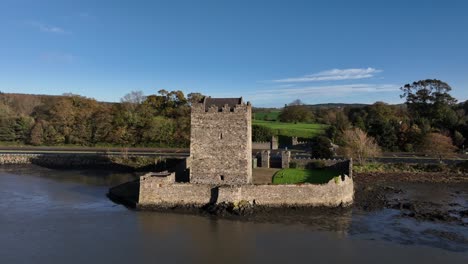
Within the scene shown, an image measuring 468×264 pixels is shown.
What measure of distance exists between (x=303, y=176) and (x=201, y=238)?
34.0 ft

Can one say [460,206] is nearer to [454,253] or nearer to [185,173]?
[454,253]

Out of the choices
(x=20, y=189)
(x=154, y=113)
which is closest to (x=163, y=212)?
(x=20, y=189)

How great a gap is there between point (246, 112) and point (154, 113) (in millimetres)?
33871

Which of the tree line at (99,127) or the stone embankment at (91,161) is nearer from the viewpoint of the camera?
the stone embankment at (91,161)

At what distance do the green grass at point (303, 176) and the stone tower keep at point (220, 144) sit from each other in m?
3.19

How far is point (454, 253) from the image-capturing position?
14.6m

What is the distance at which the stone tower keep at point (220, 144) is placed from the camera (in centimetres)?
2112

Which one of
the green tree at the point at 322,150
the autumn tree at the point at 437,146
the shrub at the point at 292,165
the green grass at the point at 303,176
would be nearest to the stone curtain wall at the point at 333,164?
the shrub at the point at 292,165

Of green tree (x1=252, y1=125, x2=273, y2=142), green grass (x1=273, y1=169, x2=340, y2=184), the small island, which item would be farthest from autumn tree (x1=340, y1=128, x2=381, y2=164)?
green tree (x1=252, y1=125, x2=273, y2=142)

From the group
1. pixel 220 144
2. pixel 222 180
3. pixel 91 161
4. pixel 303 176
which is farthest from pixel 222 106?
pixel 91 161

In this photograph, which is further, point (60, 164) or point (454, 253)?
point (60, 164)

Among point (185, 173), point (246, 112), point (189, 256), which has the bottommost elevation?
point (189, 256)

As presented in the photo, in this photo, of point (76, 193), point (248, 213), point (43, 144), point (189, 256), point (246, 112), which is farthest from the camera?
point (43, 144)

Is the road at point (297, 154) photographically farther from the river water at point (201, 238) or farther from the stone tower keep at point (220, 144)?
the river water at point (201, 238)
